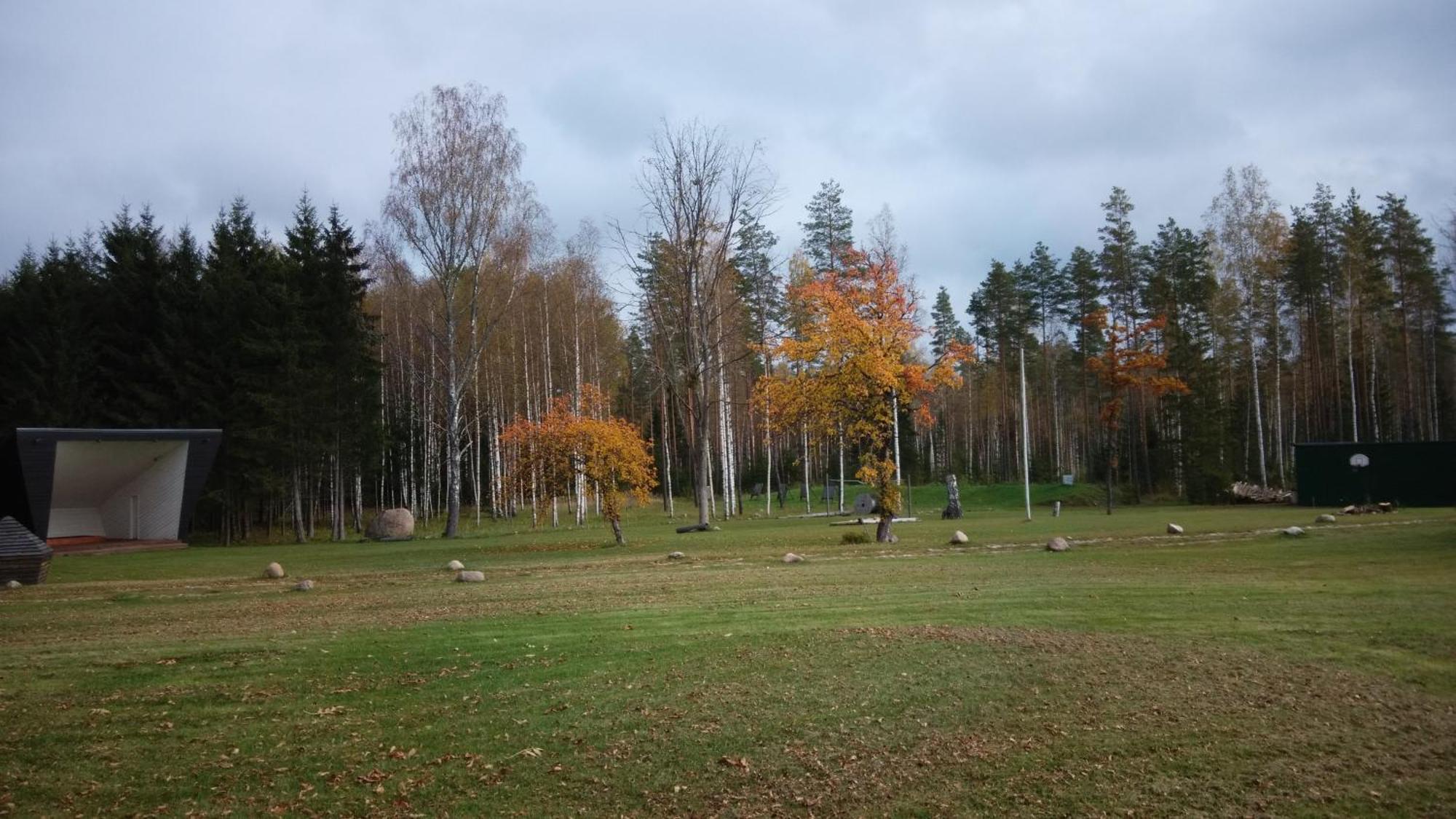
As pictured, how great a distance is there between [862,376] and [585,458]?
887 cm

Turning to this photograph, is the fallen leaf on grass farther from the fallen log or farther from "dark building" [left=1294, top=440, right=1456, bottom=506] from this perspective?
"dark building" [left=1294, top=440, right=1456, bottom=506]

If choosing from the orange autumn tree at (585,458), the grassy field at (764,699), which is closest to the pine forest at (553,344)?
the orange autumn tree at (585,458)

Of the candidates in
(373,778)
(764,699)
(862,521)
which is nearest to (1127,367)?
(862,521)

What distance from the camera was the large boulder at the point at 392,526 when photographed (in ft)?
118

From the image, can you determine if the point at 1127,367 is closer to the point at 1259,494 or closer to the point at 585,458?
the point at 1259,494

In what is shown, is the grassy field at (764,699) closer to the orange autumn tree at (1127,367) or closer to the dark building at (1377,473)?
the dark building at (1377,473)

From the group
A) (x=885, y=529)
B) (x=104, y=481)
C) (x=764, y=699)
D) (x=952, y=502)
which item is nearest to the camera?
(x=764, y=699)

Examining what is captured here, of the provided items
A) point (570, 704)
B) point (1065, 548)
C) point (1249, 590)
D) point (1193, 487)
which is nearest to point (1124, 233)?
point (1193, 487)

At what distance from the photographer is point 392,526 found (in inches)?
1422

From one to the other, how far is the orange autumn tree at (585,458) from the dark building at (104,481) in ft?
47.1

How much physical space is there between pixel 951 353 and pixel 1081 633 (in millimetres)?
17038

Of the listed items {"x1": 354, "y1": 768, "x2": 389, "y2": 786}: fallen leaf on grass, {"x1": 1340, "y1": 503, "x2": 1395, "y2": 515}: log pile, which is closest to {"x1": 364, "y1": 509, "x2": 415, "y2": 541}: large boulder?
{"x1": 354, "y1": 768, "x2": 389, "y2": 786}: fallen leaf on grass

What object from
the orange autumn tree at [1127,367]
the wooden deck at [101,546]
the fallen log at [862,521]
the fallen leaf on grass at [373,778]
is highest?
the orange autumn tree at [1127,367]

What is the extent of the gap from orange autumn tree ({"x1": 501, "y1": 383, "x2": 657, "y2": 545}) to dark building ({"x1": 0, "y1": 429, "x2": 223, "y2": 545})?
14.4 metres
